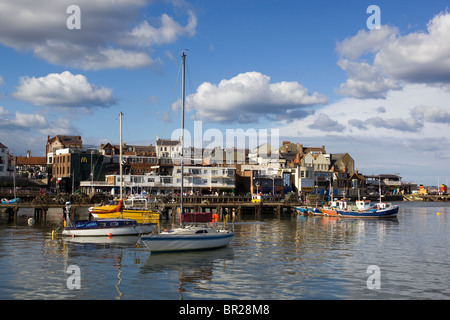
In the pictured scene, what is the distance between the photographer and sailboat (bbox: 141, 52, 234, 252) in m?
38.7

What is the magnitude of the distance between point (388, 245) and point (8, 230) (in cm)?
4762

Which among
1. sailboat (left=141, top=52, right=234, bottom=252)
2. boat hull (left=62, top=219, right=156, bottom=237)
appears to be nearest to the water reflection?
sailboat (left=141, top=52, right=234, bottom=252)

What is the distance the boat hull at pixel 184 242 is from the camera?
38.4 metres

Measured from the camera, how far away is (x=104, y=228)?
5169 cm

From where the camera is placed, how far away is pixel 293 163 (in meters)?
148

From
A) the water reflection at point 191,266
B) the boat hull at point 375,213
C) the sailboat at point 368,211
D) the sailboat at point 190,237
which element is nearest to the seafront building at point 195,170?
the sailboat at point 368,211

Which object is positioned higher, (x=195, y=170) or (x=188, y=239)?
(x=195, y=170)

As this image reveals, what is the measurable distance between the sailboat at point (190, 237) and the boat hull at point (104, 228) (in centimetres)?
1022

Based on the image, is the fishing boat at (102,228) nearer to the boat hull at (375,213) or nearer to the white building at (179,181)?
the boat hull at (375,213)

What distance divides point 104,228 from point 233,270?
23.1m

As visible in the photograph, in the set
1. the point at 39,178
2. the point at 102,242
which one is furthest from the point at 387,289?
the point at 39,178

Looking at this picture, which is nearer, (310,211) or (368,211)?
(368,211)

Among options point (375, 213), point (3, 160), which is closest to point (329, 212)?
point (375, 213)

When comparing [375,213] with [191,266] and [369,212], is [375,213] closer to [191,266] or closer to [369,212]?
[369,212]
